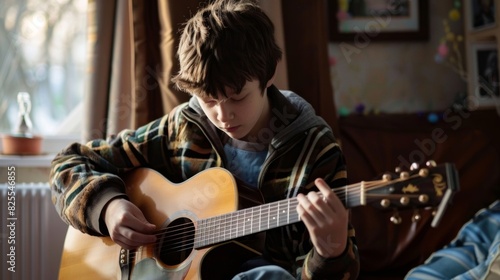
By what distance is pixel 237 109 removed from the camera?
44.3 inches

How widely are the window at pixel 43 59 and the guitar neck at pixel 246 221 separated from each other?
3.52ft

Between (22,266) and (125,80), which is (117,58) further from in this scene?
(22,266)

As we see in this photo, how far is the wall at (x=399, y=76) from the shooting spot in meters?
2.06

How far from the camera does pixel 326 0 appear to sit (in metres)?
2.01

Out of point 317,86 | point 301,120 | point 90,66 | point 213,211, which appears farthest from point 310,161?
point 90,66

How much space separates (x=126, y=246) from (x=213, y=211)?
22 centimetres

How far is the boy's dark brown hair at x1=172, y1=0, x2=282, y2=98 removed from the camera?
1.10 m

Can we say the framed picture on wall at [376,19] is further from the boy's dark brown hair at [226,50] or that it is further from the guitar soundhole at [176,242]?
the guitar soundhole at [176,242]

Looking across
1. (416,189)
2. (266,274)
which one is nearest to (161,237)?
(266,274)

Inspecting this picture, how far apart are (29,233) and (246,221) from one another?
3.02 ft

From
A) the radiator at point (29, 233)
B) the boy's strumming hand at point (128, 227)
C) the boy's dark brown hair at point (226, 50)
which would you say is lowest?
the radiator at point (29, 233)

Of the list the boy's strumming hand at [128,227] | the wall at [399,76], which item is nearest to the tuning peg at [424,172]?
the boy's strumming hand at [128,227]

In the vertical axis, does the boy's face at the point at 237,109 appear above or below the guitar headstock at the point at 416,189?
above

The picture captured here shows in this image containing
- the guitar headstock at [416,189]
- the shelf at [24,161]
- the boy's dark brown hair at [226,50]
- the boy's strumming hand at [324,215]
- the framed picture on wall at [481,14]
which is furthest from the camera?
the framed picture on wall at [481,14]
